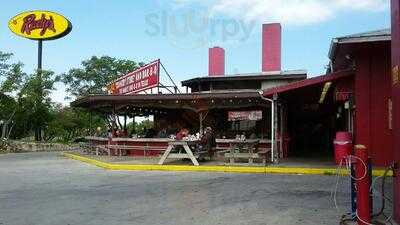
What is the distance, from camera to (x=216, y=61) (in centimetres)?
3666

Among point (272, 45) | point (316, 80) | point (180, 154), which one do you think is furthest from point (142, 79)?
point (316, 80)

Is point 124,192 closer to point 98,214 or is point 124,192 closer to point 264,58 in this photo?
point 98,214

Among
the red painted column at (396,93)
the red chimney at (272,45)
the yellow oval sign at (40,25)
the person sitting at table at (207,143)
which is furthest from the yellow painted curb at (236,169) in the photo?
the yellow oval sign at (40,25)

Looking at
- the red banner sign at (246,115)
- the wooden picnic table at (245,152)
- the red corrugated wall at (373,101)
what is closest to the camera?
the red corrugated wall at (373,101)

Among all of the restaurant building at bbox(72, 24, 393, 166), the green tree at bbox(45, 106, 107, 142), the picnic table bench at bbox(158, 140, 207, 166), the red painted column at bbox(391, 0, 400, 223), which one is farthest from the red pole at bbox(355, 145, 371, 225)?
the green tree at bbox(45, 106, 107, 142)

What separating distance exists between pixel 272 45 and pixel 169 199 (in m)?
22.7

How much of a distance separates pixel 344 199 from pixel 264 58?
2260 centimetres

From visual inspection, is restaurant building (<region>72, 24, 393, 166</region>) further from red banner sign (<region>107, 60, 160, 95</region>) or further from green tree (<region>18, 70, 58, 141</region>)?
green tree (<region>18, 70, 58, 141</region>)

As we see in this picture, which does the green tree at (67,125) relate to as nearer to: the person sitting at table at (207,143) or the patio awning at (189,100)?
the patio awning at (189,100)

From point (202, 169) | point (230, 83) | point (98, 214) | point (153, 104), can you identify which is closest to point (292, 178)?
point (202, 169)

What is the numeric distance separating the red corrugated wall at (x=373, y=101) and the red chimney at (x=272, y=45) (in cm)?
1585

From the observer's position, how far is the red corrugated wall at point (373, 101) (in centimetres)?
1581

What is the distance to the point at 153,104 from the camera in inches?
933

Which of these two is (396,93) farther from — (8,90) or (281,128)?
(8,90)
